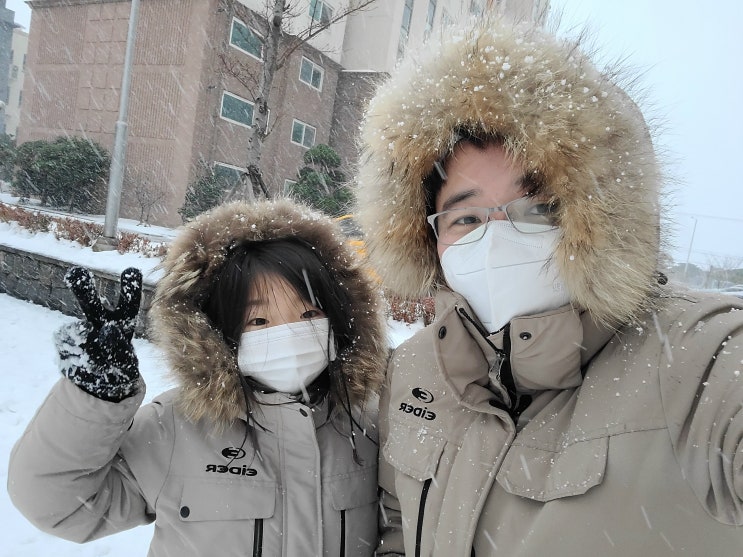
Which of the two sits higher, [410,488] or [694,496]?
[694,496]

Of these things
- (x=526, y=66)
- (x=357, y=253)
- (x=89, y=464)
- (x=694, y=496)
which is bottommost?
(x=89, y=464)

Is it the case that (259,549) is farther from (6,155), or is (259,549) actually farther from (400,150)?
(6,155)

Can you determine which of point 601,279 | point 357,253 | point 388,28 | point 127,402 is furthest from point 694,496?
point 388,28

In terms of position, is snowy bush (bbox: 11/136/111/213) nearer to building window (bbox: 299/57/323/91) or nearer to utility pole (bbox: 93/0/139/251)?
building window (bbox: 299/57/323/91)

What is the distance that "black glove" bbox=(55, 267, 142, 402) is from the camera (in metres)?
1.29

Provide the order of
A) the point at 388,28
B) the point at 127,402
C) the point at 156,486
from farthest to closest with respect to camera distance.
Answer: the point at 388,28 → the point at 156,486 → the point at 127,402

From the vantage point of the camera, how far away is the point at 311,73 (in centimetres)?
2152

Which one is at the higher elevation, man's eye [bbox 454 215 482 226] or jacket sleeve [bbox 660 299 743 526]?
man's eye [bbox 454 215 482 226]

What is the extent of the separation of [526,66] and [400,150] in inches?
16.6

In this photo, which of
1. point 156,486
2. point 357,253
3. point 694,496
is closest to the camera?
point 694,496

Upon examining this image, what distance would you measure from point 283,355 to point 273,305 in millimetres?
182

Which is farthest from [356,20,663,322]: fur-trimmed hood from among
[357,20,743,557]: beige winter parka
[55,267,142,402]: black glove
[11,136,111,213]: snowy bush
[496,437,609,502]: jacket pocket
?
[11,136,111,213]: snowy bush

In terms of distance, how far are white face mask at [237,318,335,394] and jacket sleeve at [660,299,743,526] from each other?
1.09 meters

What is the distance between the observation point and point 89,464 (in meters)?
1.34
